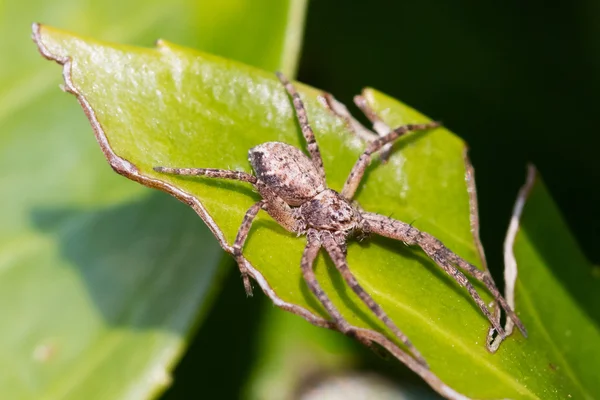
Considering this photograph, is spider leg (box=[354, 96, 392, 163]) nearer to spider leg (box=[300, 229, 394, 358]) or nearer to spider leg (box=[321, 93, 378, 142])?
spider leg (box=[321, 93, 378, 142])

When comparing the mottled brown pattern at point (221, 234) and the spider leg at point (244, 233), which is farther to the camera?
the spider leg at point (244, 233)

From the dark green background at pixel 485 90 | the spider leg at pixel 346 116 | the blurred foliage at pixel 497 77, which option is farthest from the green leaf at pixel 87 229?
the blurred foliage at pixel 497 77

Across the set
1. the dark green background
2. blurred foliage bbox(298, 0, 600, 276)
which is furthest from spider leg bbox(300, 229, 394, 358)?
blurred foliage bbox(298, 0, 600, 276)

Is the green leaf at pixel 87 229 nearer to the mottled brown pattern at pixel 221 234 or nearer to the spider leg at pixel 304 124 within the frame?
the spider leg at pixel 304 124

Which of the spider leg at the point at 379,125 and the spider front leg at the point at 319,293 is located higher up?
the spider leg at the point at 379,125

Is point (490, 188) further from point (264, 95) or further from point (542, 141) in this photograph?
A: point (264, 95)

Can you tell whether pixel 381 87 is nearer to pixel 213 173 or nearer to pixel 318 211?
pixel 318 211

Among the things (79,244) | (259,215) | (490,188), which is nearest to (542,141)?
(490,188)
